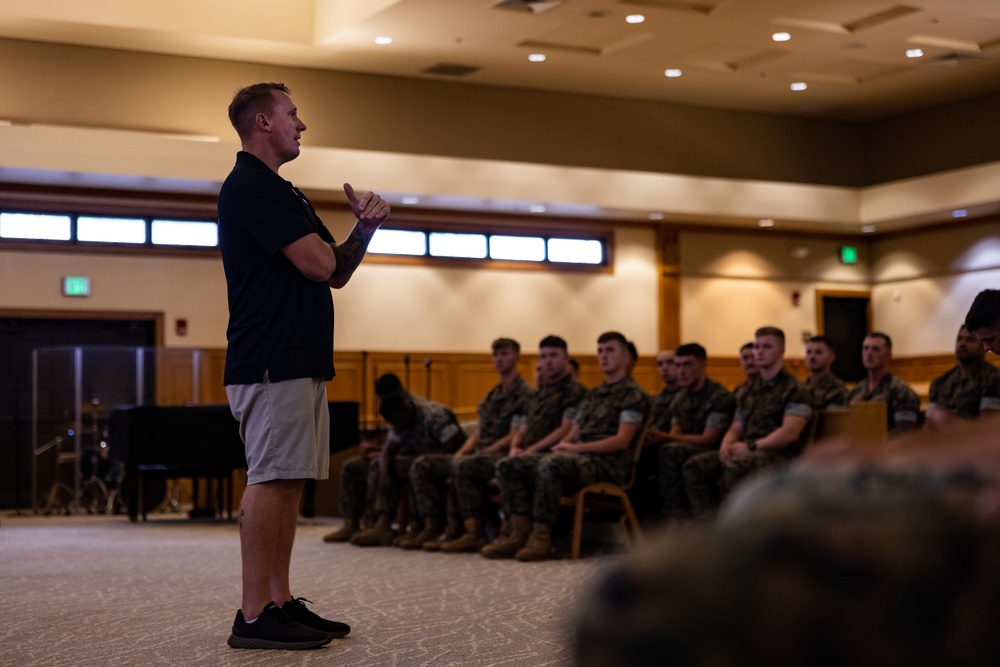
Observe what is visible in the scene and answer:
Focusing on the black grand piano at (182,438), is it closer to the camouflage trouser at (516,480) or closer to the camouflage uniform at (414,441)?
the camouflage uniform at (414,441)

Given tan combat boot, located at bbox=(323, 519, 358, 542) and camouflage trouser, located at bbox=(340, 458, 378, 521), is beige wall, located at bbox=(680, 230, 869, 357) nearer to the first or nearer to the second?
camouflage trouser, located at bbox=(340, 458, 378, 521)

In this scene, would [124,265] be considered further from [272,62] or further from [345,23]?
[345,23]

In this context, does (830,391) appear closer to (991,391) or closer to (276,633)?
(991,391)

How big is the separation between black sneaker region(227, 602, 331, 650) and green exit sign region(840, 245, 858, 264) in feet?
44.8

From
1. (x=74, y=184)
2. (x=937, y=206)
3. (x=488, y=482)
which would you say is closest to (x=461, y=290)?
(x=74, y=184)

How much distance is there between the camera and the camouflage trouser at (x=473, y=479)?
6934mm

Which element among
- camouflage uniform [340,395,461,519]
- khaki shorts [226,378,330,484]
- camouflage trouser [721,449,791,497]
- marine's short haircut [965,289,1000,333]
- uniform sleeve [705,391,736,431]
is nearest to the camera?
khaki shorts [226,378,330,484]

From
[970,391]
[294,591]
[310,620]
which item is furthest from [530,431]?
[310,620]

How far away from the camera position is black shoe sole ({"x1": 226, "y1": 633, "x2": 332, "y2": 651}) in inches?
123

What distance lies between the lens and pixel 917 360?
15070mm

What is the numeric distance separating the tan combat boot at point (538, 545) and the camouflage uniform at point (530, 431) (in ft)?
2.06

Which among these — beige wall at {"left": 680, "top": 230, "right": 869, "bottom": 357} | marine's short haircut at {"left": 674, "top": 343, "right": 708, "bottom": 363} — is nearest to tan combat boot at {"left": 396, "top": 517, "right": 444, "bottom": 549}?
marine's short haircut at {"left": 674, "top": 343, "right": 708, "bottom": 363}

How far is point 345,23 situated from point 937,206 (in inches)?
280

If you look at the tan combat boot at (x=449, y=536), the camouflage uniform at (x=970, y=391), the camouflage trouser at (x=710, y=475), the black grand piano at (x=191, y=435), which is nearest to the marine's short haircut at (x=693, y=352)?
the camouflage trouser at (x=710, y=475)
